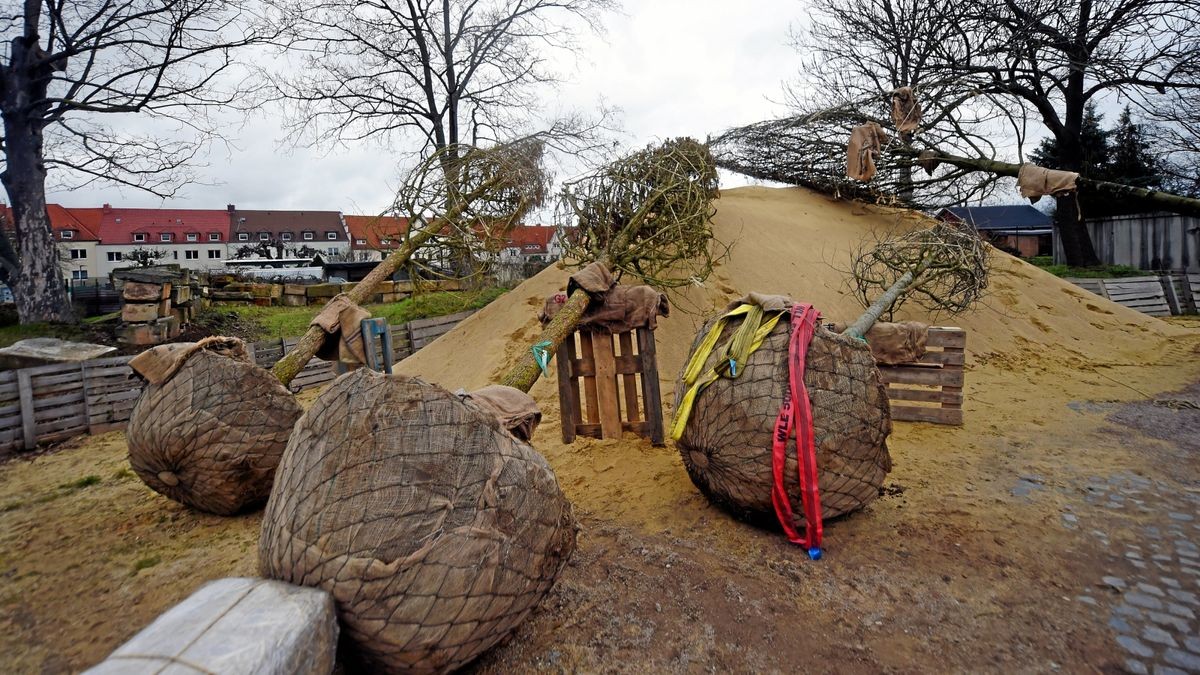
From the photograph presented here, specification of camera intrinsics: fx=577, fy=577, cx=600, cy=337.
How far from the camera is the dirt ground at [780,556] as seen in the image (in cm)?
226

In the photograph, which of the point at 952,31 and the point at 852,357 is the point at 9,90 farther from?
the point at 952,31

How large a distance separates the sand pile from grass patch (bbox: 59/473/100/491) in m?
3.17

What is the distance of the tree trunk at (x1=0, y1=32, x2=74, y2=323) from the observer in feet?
29.4

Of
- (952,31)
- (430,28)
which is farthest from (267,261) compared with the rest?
(952,31)

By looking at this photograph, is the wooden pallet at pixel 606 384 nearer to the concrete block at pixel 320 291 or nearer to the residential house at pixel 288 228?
the concrete block at pixel 320 291

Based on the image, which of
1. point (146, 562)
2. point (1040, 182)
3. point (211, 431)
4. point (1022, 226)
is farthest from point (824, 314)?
point (1022, 226)

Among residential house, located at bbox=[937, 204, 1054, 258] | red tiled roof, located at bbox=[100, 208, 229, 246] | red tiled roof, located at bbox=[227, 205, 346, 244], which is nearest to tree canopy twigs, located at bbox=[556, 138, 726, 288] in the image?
residential house, located at bbox=[937, 204, 1054, 258]

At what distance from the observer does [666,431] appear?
16.8 feet

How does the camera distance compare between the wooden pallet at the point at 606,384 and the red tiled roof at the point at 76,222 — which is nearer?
the wooden pallet at the point at 606,384

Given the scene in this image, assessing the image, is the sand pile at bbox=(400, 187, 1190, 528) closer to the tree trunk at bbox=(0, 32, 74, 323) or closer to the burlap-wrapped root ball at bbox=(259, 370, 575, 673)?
the burlap-wrapped root ball at bbox=(259, 370, 575, 673)

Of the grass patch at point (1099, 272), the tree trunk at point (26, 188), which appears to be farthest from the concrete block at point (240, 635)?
the grass patch at point (1099, 272)

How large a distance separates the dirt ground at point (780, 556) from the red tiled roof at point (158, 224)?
4209 cm

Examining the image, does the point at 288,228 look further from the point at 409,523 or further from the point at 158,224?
the point at 409,523

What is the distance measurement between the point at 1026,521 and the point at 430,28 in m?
11.9
